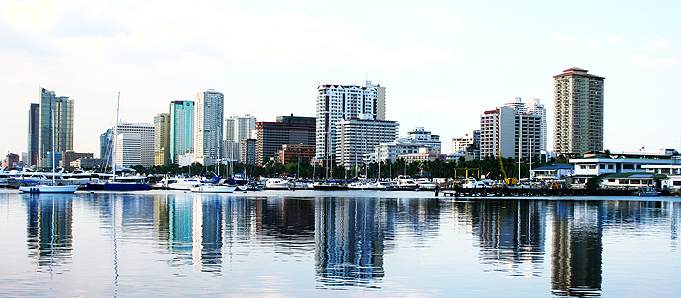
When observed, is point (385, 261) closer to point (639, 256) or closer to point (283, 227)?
point (639, 256)

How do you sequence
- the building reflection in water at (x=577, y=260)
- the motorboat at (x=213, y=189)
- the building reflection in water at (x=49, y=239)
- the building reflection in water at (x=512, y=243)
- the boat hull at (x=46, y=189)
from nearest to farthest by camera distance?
1. the building reflection in water at (x=577, y=260)
2. the building reflection in water at (x=512, y=243)
3. the building reflection in water at (x=49, y=239)
4. the boat hull at (x=46, y=189)
5. the motorboat at (x=213, y=189)

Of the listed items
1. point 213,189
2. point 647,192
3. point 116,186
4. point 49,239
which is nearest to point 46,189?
point 116,186

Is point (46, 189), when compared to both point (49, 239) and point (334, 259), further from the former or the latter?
point (334, 259)

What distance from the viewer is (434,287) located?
2539 centimetres

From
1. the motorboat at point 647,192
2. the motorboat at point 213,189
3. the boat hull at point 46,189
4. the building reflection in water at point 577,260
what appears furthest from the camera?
the motorboat at point 213,189

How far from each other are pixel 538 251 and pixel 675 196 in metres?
121

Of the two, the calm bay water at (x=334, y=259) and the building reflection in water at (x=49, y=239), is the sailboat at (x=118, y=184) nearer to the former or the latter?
the building reflection in water at (x=49, y=239)

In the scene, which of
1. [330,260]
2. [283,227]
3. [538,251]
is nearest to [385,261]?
[330,260]

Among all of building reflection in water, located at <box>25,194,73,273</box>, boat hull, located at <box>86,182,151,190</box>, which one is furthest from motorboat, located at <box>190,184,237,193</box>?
building reflection in water, located at <box>25,194,73,273</box>

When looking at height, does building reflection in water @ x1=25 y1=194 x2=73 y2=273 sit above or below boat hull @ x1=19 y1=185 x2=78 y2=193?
above

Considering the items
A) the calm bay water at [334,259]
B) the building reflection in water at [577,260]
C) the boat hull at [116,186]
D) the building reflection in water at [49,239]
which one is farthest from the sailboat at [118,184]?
the building reflection in water at [577,260]

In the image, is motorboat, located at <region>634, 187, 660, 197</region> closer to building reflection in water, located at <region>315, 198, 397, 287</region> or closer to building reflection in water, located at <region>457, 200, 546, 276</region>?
building reflection in water, located at <region>457, 200, 546, 276</region>

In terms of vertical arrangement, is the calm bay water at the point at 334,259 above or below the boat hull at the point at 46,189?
above

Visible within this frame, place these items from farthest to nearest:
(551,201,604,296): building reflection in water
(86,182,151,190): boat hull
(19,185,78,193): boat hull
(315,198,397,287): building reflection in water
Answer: (86,182,151,190): boat hull < (19,185,78,193): boat hull < (315,198,397,287): building reflection in water < (551,201,604,296): building reflection in water
